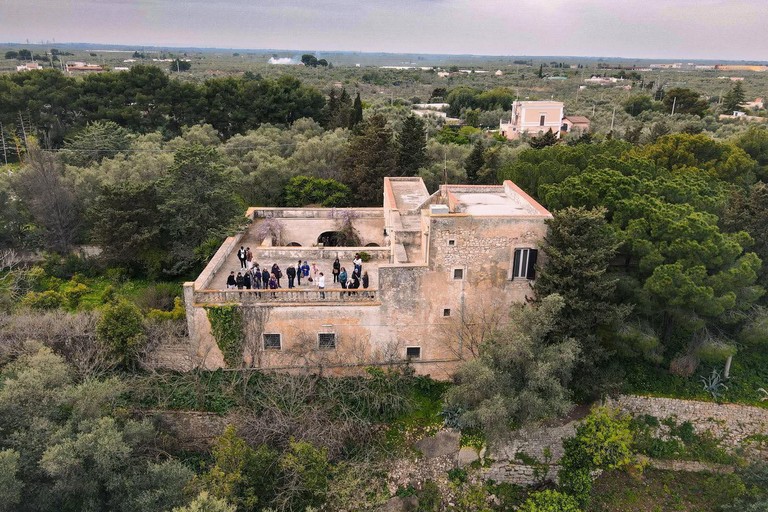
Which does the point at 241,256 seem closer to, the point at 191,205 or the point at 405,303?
the point at 191,205

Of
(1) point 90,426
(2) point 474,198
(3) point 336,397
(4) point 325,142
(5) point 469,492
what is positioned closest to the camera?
(1) point 90,426

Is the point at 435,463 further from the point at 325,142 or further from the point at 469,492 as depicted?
the point at 325,142

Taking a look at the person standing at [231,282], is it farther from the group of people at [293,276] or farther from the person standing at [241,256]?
the person standing at [241,256]

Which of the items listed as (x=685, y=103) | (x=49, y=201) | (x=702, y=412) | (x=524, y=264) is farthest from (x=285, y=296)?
(x=685, y=103)

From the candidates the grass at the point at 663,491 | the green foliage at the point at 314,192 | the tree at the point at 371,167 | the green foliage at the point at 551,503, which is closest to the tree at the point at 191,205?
the green foliage at the point at 314,192

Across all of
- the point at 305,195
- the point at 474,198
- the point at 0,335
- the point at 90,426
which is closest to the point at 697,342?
the point at 474,198

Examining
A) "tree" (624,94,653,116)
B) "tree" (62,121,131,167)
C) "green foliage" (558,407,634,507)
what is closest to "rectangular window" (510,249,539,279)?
"green foliage" (558,407,634,507)
